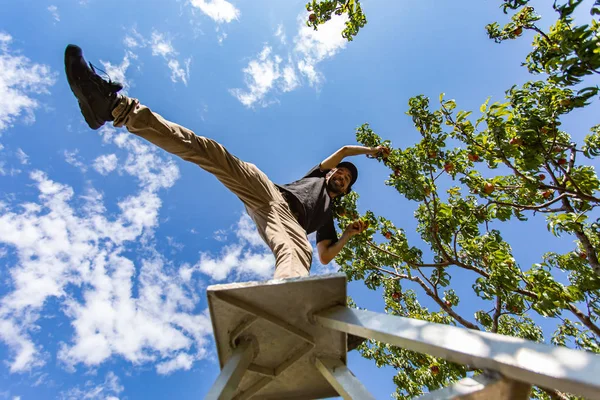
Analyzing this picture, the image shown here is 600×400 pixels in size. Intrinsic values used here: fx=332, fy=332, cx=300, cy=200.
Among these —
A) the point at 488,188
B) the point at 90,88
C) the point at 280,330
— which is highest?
the point at 488,188

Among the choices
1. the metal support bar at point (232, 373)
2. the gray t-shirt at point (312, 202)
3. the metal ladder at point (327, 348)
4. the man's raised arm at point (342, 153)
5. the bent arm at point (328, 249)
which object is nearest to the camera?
the metal ladder at point (327, 348)

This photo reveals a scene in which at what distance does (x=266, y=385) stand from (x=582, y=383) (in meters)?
2.15

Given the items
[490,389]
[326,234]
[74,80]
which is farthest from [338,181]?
[490,389]

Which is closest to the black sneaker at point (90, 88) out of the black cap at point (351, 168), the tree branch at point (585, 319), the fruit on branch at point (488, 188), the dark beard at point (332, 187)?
the dark beard at point (332, 187)

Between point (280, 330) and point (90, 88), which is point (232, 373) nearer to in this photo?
point (280, 330)

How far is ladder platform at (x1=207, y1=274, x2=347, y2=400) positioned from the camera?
208cm

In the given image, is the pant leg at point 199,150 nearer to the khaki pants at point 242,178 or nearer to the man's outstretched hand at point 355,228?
the khaki pants at point 242,178

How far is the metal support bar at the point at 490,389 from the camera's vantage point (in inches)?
53.7

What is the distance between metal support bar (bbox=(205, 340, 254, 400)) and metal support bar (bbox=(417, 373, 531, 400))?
4.10ft

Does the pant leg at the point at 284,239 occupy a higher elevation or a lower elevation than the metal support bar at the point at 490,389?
higher

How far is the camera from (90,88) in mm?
2619

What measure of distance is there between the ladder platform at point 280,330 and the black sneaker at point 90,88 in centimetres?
171

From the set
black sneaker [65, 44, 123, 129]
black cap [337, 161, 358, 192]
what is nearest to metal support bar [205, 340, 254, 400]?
black sneaker [65, 44, 123, 129]

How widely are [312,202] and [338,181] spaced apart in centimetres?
97
